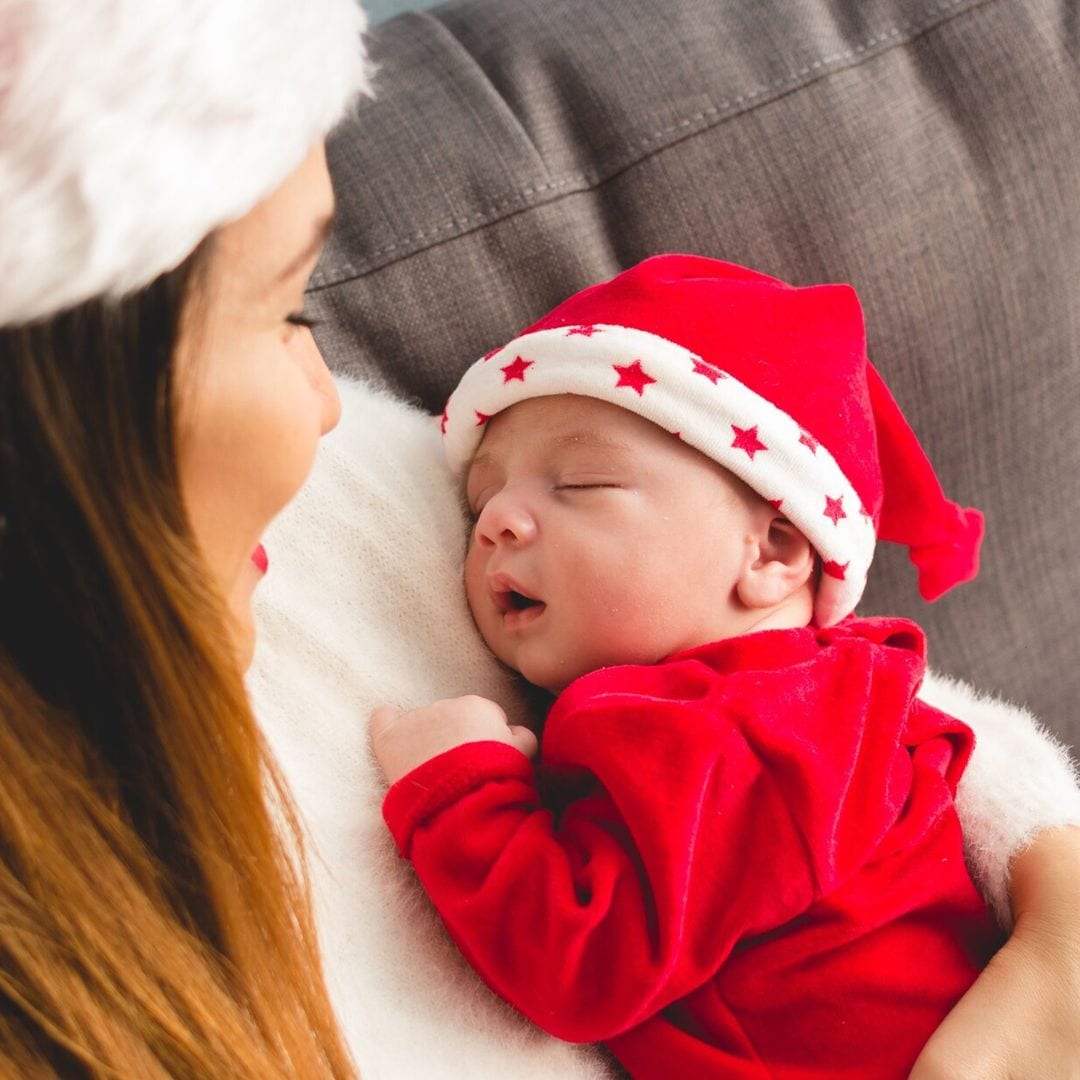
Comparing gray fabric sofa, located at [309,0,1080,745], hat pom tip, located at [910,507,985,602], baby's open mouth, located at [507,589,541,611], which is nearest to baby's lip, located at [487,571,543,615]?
baby's open mouth, located at [507,589,541,611]

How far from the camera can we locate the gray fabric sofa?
40.6 inches

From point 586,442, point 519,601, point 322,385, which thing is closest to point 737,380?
point 586,442

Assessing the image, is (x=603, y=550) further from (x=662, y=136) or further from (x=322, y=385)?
(x=662, y=136)

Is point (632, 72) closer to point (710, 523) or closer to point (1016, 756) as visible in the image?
point (710, 523)

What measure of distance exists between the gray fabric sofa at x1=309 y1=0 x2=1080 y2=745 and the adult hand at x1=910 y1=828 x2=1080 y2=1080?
462mm

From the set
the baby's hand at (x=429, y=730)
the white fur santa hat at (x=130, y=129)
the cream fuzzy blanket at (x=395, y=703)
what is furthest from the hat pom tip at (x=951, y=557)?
the white fur santa hat at (x=130, y=129)

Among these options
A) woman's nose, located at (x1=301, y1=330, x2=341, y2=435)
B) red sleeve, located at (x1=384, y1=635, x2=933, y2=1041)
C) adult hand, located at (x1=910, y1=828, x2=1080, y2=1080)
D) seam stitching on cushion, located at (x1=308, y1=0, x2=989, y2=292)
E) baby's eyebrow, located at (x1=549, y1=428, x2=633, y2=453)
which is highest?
woman's nose, located at (x1=301, y1=330, x2=341, y2=435)

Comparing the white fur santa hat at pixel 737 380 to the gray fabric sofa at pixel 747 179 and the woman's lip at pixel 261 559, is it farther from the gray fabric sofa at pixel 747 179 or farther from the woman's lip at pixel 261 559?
the woman's lip at pixel 261 559

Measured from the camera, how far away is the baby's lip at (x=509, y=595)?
913 millimetres

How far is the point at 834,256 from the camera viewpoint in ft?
3.74

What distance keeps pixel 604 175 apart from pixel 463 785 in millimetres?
597

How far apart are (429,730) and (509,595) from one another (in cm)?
15

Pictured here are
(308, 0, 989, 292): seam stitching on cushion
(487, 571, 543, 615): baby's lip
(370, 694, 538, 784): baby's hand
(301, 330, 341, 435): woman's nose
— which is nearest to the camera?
(301, 330, 341, 435): woman's nose

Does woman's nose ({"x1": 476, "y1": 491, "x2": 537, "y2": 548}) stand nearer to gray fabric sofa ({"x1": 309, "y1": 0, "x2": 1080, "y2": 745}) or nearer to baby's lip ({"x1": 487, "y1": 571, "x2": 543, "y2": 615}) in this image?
baby's lip ({"x1": 487, "y1": 571, "x2": 543, "y2": 615})
